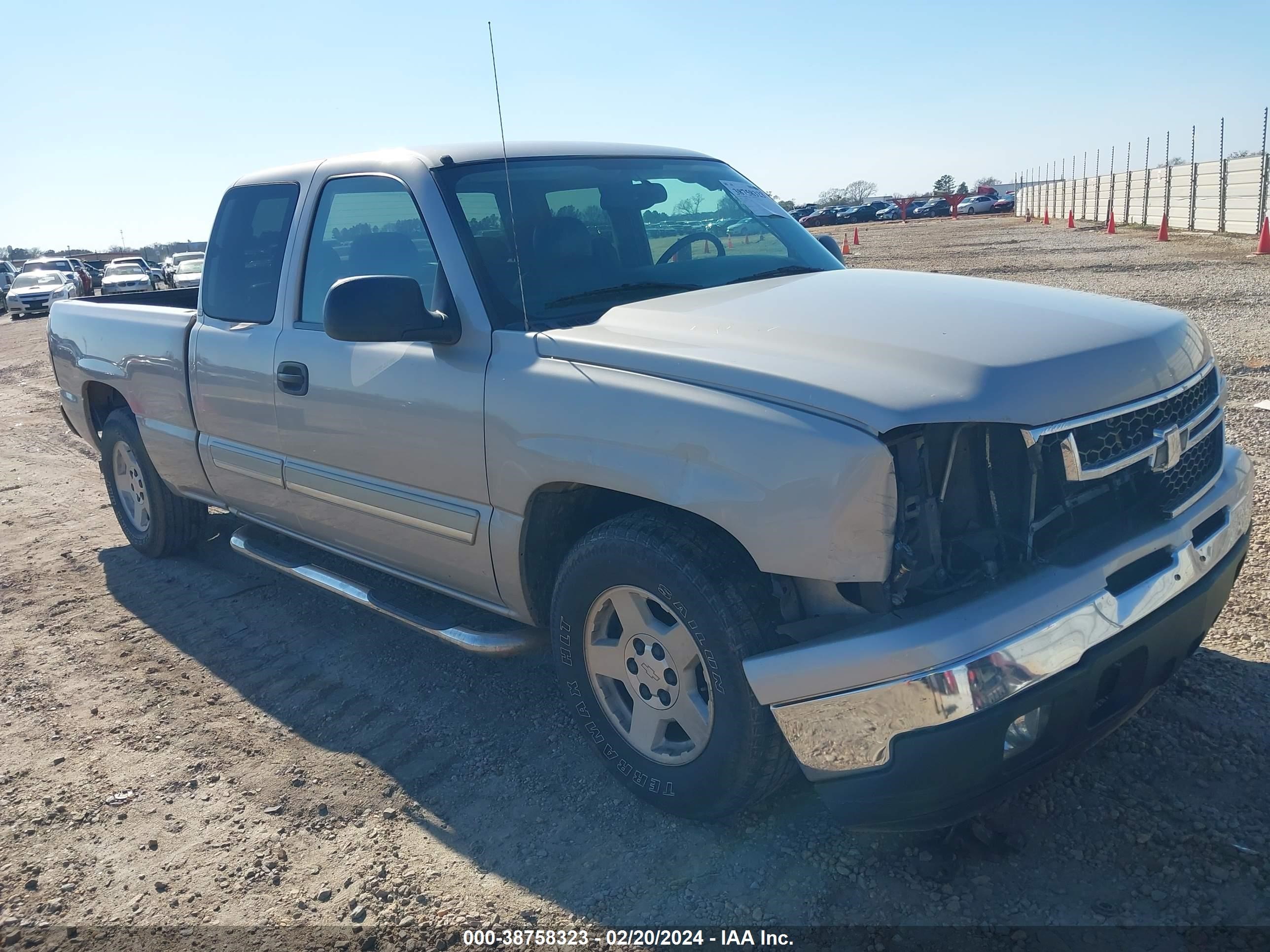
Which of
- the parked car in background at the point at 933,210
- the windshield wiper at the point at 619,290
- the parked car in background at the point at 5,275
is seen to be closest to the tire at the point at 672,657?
the windshield wiper at the point at 619,290

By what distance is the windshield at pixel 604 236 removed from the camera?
3250mm

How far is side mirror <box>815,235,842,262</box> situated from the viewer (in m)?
4.29

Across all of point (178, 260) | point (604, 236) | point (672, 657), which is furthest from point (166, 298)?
point (178, 260)

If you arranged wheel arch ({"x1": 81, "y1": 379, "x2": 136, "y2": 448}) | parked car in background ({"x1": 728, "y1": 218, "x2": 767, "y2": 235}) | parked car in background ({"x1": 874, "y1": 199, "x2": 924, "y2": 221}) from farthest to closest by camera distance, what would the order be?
parked car in background ({"x1": 874, "y1": 199, "x2": 924, "y2": 221})
wheel arch ({"x1": 81, "y1": 379, "x2": 136, "y2": 448})
parked car in background ({"x1": 728, "y1": 218, "x2": 767, "y2": 235})

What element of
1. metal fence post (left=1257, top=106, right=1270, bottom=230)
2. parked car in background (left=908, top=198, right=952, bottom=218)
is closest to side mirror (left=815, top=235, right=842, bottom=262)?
metal fence post (left=1257, top=106, right=1270, bottom=230)

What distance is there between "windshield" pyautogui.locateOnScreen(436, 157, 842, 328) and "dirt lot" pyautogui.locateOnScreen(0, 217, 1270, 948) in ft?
4.99

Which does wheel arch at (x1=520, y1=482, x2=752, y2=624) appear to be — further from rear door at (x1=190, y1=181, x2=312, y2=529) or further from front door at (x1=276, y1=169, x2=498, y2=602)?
rear door at (x1=190, y1=181, x2=312, y2=529)

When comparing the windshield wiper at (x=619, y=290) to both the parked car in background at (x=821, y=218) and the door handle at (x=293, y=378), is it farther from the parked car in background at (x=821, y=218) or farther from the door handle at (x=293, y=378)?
the parked car in background at (x=821, y=218)

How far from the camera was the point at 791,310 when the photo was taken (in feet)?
9.50

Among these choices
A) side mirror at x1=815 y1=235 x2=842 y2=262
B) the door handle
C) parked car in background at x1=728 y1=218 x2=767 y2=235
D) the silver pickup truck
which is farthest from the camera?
side mirror at x1=815 y1=235 x2=842 y2=262

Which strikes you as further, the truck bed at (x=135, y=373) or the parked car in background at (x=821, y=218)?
the parked car in background at (x=821, y=218)

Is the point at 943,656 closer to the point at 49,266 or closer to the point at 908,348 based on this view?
the point at 908,348

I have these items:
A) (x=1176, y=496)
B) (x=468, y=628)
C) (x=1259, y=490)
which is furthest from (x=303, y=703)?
(x=1259, y=490)

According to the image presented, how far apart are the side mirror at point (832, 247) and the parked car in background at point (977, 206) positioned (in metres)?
61.7
